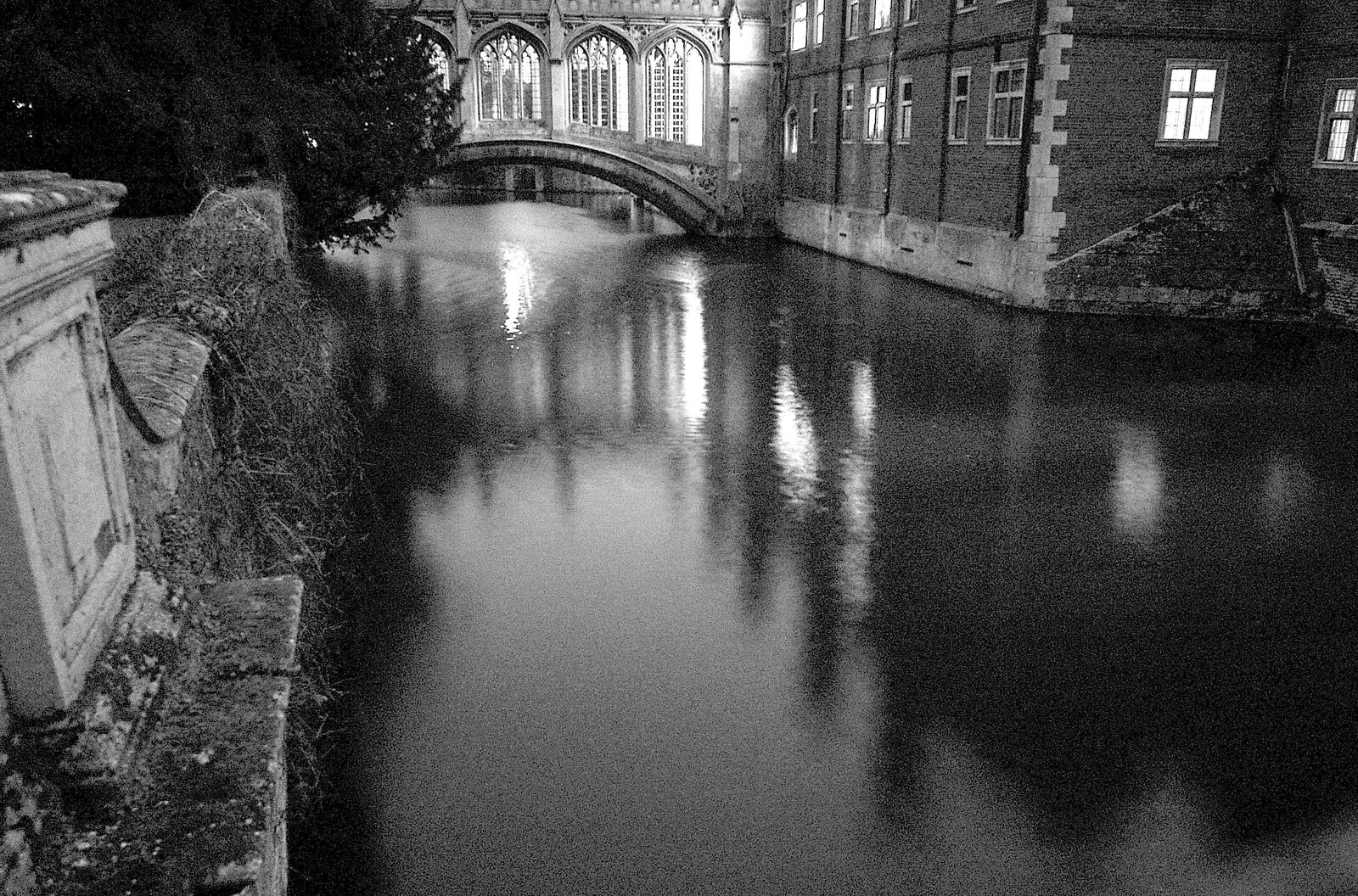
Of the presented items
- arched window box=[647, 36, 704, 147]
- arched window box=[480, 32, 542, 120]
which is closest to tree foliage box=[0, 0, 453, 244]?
arched window box=[647, 36, 704, 147]

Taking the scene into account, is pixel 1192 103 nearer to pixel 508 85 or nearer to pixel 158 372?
pixel 158 372

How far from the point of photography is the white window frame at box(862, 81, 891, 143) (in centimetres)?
2545

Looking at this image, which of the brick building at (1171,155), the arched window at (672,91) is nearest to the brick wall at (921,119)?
the brick building at (1171,155)

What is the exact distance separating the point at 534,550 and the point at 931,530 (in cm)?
323

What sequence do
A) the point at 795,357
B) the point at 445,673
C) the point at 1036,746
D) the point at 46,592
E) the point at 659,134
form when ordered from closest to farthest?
the point at 46,592, the point at 1036,746, the point at 445,673, the point at 795,357, the point at 659,134

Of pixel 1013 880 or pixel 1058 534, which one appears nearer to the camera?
pixel 1013 880

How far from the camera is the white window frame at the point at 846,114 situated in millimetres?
27703

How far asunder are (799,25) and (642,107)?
11.4 metres

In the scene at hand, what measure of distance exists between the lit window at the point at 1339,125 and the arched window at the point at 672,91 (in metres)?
33.0

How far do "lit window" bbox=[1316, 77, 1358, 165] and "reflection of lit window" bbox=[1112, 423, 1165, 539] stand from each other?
836cm

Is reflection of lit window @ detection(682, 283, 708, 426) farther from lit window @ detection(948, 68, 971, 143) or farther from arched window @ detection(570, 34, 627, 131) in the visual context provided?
arched window @ detection(570, 34, 627, 131)

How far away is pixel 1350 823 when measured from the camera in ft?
16.8

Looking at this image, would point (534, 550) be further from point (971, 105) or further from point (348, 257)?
point (348, 257)

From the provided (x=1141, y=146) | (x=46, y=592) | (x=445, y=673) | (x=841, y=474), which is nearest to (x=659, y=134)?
(x=1141, y=146)
